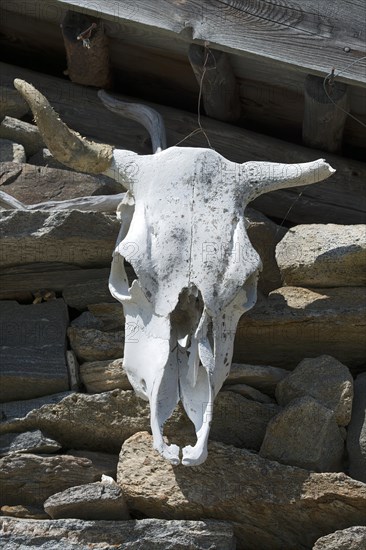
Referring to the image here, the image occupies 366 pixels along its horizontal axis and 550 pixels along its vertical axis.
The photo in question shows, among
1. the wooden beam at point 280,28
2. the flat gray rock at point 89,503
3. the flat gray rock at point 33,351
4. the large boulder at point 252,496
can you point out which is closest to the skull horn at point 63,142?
the flat gray rock at point 33,351

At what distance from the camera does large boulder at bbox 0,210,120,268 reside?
351 inches

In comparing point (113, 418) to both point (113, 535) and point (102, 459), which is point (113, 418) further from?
point (113, 535)

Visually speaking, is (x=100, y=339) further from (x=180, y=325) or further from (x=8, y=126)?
(x=8, y=126)

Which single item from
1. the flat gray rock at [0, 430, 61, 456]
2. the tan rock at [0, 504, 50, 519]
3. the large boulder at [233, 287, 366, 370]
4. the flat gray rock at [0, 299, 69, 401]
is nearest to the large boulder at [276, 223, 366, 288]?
the large boulder at [233, 287, 366, 370]

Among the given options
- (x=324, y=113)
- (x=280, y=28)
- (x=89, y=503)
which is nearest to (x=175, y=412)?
(x=89, y=503)

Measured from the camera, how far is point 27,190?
9539 millimetres

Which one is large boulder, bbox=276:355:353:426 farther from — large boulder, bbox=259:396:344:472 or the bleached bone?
the bleached bone

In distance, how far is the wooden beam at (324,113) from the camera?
31.2ft

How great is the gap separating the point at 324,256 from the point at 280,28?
1370 mm

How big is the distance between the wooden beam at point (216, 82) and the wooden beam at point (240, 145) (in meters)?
0.09

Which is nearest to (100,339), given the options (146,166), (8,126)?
(146,166)

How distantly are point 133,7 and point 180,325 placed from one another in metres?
2.45

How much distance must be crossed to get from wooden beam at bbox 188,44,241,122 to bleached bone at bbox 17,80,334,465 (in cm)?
108

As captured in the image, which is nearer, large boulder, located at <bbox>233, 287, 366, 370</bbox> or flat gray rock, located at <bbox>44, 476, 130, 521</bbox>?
flat gray rock, located at <bbox>44, 476, 130, 521</bbox>
